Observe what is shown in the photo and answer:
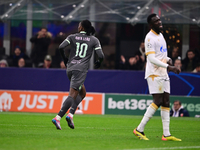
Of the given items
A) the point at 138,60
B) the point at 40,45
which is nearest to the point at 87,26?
the point at 138,60

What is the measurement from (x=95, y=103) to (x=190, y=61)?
4256mm

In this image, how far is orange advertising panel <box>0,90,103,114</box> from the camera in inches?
598

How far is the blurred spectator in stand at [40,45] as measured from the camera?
16753mm

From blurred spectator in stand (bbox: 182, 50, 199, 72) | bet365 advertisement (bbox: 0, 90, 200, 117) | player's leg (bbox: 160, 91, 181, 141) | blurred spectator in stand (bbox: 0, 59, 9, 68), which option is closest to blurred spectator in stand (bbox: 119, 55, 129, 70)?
bet365 advertisement (bbox: 0, 90, 200, 117)

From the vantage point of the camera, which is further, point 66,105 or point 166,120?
point 66,105

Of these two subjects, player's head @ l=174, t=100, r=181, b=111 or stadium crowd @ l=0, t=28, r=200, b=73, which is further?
stadium crowd @ l=0, t=28, r=200, b=73

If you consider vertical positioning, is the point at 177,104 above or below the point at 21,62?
below

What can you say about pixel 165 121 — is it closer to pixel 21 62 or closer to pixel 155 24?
pixel 155 24

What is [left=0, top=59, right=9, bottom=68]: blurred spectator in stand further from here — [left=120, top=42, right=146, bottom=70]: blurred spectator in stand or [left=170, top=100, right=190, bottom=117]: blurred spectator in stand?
[left=170, top=100, right=190, bottom=117]: blurred spectator in stand

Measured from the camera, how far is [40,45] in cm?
1705

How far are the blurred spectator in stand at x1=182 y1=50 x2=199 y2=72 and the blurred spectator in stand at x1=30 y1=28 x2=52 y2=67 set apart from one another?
→ 5.51 meters

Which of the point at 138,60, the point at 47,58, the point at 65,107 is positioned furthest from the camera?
the point at 47,58

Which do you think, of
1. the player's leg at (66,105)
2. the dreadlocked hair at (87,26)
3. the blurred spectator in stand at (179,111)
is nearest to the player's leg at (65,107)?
the player's leg at (66,105)

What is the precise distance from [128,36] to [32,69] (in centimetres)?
510
